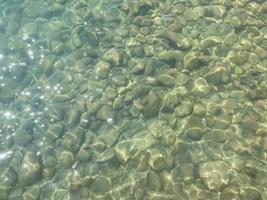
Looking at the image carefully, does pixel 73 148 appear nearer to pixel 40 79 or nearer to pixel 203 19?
pixel 40 79

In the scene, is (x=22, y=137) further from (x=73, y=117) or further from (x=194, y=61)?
(x=194, y=61)

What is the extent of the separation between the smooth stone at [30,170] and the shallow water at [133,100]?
2 cm

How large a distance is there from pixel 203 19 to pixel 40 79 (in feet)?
14.1

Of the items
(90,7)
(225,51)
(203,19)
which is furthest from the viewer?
(90,7)

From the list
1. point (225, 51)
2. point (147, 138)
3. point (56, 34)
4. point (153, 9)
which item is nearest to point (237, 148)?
point (147, 138)

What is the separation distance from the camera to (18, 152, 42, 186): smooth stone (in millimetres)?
6973

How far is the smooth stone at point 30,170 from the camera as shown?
22.9 feet

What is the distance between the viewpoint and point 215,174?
664 cm

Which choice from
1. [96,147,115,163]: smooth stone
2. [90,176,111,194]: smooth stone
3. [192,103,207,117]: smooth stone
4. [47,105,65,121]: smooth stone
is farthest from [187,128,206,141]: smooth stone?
[47,105,65,121]: smooth stone

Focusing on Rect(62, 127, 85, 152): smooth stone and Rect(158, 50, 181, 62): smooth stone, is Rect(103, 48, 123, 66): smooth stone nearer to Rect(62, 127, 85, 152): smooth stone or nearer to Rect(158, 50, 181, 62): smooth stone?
Rect(158, 50, 181, 62): smooth stone

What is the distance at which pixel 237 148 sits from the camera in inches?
275

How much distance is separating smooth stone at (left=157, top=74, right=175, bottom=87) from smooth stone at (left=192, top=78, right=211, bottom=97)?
1.65 feet

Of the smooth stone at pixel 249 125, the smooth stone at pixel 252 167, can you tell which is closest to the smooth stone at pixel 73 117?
the smooth stone at pixel 249 125

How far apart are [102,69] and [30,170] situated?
2.82 metres
